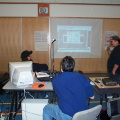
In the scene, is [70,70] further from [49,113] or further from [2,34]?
[2,34]

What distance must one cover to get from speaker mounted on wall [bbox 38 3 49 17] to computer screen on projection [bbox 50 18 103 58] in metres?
0.34

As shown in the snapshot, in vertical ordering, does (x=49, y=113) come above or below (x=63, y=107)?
below

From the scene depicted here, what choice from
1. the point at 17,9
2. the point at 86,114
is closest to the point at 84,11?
the point at 17,9

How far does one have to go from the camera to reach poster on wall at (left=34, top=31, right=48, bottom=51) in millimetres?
4867

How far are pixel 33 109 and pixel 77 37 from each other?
3603mm

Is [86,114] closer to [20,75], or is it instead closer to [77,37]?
[20,75]

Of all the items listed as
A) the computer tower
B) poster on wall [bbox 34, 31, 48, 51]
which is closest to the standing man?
the computer tower

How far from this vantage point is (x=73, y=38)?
500 cm

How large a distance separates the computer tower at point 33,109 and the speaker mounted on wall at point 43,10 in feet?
11.6

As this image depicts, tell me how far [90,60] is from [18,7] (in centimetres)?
330

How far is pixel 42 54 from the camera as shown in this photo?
4.99 meters

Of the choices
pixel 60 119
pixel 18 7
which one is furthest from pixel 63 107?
pixel 18 7

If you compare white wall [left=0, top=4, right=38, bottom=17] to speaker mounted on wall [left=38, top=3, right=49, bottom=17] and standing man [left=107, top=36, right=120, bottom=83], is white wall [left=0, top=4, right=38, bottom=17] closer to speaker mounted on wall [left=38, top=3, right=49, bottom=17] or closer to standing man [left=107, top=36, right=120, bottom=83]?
speaker mounted on wall [left=38, top=3, right=49, bottom=17]

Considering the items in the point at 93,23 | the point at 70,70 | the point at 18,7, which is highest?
the point at 18,7
